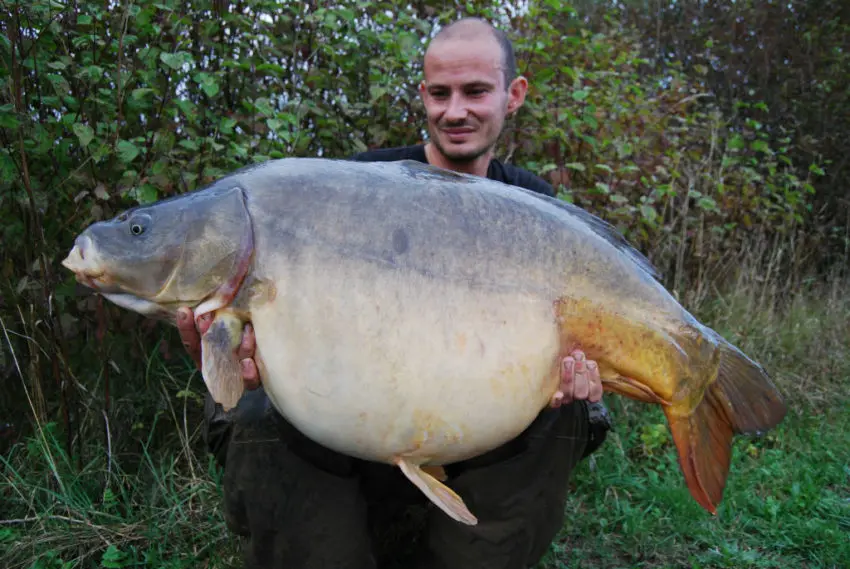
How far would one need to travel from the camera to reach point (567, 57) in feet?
11.2

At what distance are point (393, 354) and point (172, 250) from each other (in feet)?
1.44

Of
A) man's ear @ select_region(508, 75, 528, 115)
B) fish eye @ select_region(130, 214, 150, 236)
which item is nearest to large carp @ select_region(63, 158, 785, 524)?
fish eye @ select_region(130, 214, 150, 236)

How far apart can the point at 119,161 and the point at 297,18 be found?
0.85 m

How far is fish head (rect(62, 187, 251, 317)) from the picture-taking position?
1.25 metres

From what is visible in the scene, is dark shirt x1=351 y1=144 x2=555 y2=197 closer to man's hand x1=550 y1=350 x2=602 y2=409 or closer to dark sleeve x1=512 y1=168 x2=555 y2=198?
dark sleeve x1=512 y1=168 x2=555 y2=198

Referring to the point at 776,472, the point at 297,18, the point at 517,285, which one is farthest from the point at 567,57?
the point at 517,285

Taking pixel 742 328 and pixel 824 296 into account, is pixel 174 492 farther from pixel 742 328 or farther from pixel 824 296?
pixel 824 296

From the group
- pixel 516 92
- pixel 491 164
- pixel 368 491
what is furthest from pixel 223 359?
pixel 516 92

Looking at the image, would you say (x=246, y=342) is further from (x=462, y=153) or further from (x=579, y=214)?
(x=462, y=153)

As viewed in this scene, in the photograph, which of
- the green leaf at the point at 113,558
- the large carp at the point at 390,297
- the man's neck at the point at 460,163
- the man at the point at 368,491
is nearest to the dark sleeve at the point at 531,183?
the man's neck at the point at 460,163

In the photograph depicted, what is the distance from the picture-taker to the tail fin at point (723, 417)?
1.42 m

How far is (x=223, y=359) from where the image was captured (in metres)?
1.24

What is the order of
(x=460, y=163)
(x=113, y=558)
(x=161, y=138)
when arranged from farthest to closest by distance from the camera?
(x=460, y=163), (x=161, y=138), (x=113, y=558)

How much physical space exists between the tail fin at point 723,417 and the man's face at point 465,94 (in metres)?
1.00
